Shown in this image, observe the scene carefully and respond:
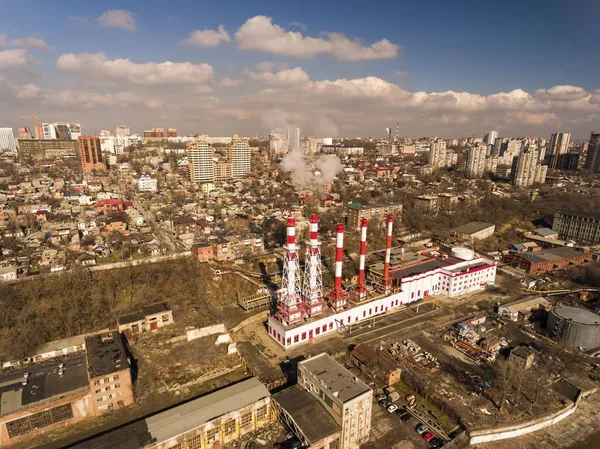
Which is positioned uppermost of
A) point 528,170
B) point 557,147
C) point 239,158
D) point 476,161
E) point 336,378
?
point 557,147

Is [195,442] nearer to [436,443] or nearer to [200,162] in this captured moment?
[436,443]

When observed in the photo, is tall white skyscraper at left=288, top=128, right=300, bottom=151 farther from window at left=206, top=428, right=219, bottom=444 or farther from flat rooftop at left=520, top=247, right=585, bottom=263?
window at left=206, top=428, right=219, bottom=444

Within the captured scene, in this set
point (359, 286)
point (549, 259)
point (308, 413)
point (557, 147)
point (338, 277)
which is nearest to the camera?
point (308, 413)

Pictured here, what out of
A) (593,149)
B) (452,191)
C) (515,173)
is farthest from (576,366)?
(593,149)

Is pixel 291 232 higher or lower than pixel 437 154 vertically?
lower

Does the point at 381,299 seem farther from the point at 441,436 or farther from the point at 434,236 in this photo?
the point at 434,236

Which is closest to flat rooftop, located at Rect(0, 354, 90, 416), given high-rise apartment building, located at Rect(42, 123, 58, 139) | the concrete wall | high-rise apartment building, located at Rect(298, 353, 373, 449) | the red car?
high-rise apartment building, located at Rect(298, 353, 373, 449)

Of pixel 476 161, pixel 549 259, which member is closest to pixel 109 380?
pixel 549 259
